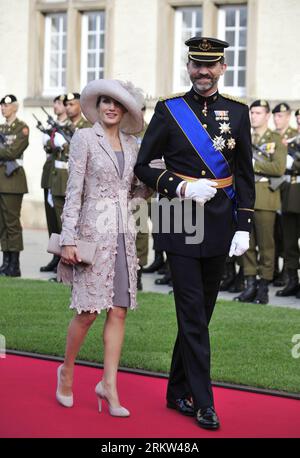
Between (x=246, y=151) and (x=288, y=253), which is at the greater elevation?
(x=246, y=151)

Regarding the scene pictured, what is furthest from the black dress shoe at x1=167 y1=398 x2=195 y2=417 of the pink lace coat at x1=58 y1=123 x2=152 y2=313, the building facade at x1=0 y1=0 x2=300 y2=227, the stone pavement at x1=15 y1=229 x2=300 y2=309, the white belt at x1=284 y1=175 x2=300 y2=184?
the building facade at x1=0 y1=0 x2=300 y2=227

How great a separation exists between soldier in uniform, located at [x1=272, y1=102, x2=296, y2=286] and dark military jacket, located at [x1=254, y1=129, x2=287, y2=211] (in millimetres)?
375

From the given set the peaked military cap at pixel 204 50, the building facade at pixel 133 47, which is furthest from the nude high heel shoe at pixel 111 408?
the building facade at pixel 133 47

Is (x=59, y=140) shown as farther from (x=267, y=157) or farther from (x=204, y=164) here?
(x=204, y=164)

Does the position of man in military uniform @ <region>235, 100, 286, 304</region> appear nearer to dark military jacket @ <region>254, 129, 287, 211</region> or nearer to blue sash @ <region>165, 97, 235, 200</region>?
dark military jacket @ <region>254, 129, 287, 211</region>

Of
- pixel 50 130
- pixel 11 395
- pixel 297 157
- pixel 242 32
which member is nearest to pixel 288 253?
pixel 297 157

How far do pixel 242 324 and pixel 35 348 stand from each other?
2042mm

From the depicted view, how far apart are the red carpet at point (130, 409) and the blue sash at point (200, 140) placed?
1.27m

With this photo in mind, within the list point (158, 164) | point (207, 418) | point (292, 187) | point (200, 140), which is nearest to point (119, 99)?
point (158, 164)

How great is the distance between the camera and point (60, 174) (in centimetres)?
1241

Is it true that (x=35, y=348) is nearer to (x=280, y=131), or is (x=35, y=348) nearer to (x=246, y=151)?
(x=246, y=151)

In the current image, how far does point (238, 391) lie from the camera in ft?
22.3

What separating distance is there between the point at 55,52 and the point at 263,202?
9.19m

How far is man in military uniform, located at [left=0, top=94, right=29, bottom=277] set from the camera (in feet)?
41.7
